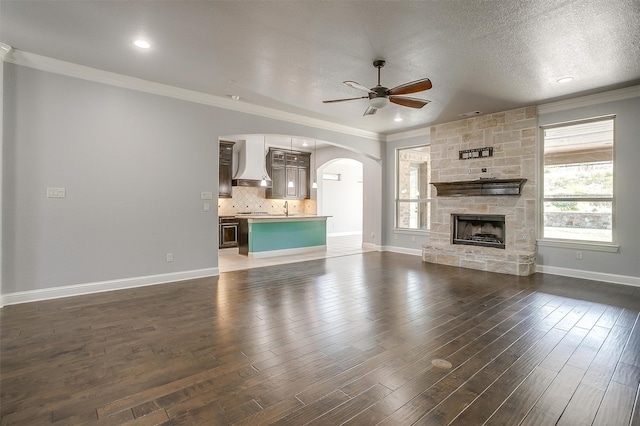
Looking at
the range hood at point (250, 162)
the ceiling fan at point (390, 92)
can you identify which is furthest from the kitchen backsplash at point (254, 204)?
the ceiling fan at point (390, 92)

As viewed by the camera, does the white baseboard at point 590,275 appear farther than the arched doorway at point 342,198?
No

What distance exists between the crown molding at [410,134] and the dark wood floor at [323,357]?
4304mm

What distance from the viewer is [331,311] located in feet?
11.7

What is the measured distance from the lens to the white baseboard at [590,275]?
15.7 feet

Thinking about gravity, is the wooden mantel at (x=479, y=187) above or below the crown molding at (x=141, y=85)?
below

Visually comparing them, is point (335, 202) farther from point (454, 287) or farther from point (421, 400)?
point (421, 400)

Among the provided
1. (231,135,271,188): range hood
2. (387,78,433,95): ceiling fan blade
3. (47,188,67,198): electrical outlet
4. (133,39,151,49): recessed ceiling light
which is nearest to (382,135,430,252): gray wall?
(231,135,271,188): range hood

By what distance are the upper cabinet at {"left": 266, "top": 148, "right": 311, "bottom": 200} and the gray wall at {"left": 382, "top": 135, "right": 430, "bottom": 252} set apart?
3115mm

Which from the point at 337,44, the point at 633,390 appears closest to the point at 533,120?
the point at 337,44

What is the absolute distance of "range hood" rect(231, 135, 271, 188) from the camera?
863cm

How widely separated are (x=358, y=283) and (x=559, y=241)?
12.0 ft

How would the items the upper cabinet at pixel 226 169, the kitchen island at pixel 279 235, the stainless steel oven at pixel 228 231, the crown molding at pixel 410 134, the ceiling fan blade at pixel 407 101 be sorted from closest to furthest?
1. the ceiling fan blade at pixel 407 101
2. the kitchen island at pixel 279 235
3. the crown molding at pixel 410 134
4. the stainless steel oven at pixel 228 231
5. the upper cabinet at pixel 226 169

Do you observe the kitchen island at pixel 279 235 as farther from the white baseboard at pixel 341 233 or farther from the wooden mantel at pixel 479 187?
the white baseboard at pixel 341 233

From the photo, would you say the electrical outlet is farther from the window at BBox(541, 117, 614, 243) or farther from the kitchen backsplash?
the window at BBox(541, 117, 614, 243)
